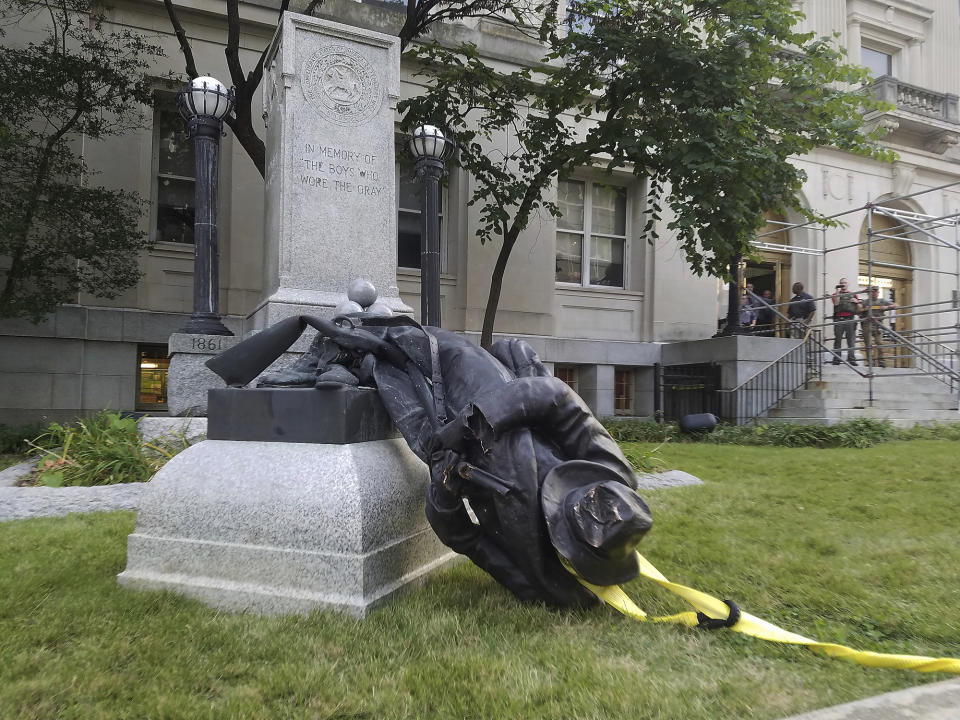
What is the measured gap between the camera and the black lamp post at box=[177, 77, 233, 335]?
730 centimetres

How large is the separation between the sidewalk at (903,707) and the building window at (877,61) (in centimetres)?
2292

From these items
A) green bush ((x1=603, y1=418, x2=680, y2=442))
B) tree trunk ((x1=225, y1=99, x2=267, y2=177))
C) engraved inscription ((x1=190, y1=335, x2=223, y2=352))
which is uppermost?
tree trunk ((x1=225, y1=99, x2=267, y2=177))

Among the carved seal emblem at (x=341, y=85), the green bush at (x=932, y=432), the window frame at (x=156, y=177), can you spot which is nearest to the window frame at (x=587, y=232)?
the green bush at (x=932, y=432)

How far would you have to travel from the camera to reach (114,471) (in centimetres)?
606

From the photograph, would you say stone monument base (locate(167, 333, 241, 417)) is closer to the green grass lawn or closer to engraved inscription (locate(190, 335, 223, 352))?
engraved inscription (locate(190, 335, 223, 352))

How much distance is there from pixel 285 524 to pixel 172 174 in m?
11.2

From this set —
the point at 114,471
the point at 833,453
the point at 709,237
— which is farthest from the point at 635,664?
the point at 709,237

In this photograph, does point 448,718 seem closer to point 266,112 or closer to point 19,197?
point 266,112

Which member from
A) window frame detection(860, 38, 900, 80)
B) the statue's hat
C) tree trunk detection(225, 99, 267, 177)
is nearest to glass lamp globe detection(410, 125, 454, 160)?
tree trunk detection(225, 99, 267, 177)

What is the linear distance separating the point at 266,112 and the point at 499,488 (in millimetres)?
6978

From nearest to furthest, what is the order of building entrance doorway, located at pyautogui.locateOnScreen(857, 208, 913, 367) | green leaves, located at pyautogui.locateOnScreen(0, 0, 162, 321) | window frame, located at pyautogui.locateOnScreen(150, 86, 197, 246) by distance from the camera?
green leaves, located at pyautogui.locateOnScreen(0, 0, 162, 321)
window frame, located at pyautogui.locateOnScreen(150, 86, 197, 246)
building entrance doorway, located at pyautogui.locateOnScreen(857, 208, 913, 367)

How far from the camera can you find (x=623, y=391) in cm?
1614

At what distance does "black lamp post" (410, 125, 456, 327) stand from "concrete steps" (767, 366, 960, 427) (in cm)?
755

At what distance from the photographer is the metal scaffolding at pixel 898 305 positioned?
13547mm
